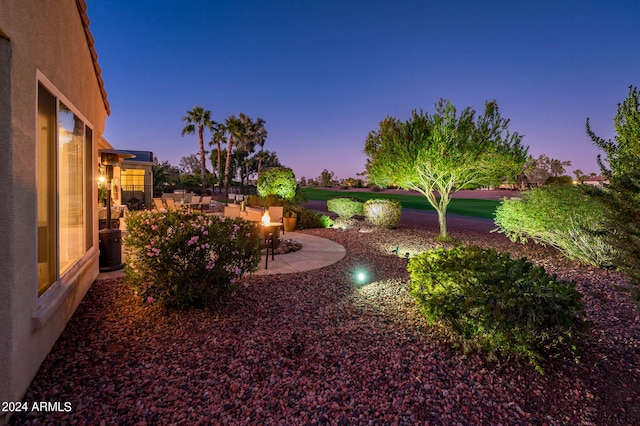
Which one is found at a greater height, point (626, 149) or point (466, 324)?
point (626, 149)

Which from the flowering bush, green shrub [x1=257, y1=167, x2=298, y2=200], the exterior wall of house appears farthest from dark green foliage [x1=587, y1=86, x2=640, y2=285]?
green shrub [x1=257, y1=167, x2=298, y2=200]

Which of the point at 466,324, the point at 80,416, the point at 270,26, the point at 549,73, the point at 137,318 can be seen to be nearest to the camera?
the point at 80,416

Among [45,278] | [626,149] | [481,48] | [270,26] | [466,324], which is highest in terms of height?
[270,26]

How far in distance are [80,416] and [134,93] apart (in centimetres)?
3857

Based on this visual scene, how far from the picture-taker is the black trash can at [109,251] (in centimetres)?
593

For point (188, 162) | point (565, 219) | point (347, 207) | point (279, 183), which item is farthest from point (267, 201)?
point (188, 162)

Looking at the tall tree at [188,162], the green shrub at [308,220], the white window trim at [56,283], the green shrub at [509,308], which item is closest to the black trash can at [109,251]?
the white window trim at [56,283]

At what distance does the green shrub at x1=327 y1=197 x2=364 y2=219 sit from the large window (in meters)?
11.1

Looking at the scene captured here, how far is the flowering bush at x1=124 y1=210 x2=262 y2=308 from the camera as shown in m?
3.78

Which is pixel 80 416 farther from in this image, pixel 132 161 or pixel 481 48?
pixel 132 161

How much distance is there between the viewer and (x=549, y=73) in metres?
14.8

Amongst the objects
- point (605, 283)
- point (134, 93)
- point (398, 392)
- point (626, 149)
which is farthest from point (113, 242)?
point (134, 93)

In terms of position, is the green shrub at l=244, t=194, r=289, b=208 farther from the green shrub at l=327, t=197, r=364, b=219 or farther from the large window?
the large window

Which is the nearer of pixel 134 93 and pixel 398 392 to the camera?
pixel 398 392
